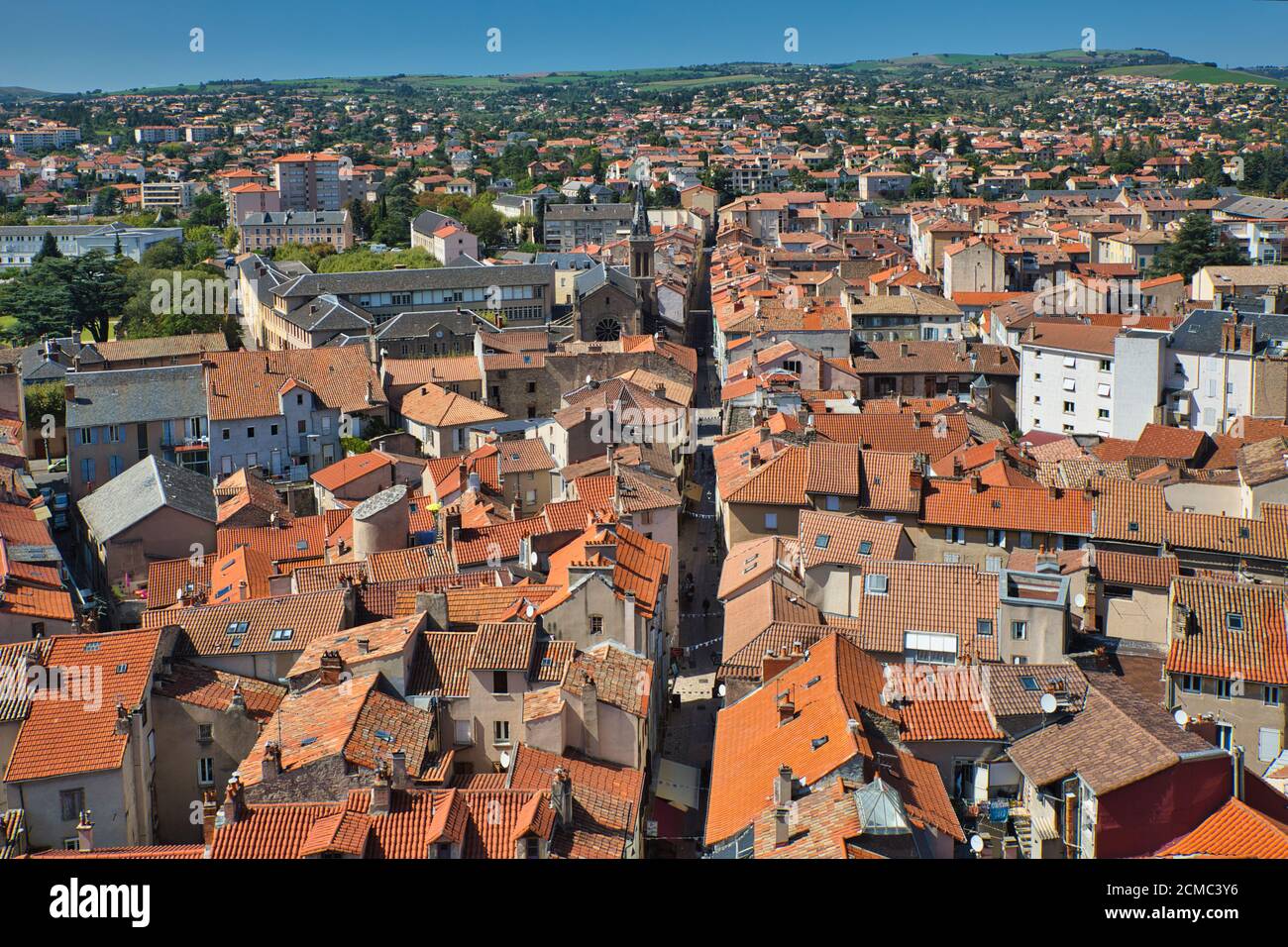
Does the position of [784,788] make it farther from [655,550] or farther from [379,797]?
[655,550]

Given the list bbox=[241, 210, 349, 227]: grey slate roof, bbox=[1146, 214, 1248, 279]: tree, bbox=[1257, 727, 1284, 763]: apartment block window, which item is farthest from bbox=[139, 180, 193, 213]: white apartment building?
bbox=[1257, 727, 1284, 763]: apartment block window

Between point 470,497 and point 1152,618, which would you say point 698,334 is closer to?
point 470,497

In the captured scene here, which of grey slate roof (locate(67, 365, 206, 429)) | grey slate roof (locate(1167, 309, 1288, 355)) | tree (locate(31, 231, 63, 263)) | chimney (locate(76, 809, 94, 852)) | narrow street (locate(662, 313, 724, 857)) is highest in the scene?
tree (locate(31, 231, 63, 263))

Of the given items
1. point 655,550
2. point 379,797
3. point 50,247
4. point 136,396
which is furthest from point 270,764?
point 50,247

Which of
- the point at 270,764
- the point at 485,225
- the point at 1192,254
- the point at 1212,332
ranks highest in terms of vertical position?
the point at 485,225

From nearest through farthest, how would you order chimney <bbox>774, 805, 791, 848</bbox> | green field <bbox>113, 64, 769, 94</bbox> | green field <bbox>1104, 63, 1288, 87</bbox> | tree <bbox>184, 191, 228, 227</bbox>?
1. chimney <bbox>774, 805, 791, 848</bbox>
2. tree <bbox>184, 191, 228, 227</bbox>
3. green field <bbox>1104, 63, 1288, 87</bbox>
4. green field <bbox>113, 64, 769, 94</bbox>

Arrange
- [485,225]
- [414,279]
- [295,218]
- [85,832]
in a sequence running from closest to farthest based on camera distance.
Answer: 1. [85,832]
2. [414,279]
3. [485,225]
4. [295,218]

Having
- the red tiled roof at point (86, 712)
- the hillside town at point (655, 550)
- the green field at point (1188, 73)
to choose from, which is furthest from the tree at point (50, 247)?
the green field at point (1188, 73)

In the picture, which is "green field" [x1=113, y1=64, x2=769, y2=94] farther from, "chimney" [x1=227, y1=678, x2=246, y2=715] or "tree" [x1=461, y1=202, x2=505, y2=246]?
"chimney" [x1=227, y1=678, x2=246, y2=715]
